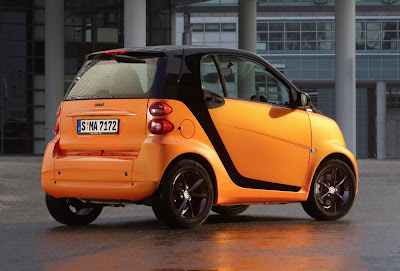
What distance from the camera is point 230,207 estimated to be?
1159cm

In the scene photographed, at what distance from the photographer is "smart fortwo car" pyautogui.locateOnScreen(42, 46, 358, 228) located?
9.49m

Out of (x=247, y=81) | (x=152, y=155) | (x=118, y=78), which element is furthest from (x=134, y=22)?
(x=152, y=155)

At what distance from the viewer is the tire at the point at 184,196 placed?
944 centimetres

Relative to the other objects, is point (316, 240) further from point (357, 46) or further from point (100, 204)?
point (357, 46)

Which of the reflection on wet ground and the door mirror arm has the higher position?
the door mirror arm

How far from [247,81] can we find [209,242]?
2682 mm

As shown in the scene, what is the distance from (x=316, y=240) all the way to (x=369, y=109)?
62.7 meters

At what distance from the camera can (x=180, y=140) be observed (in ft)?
31.4

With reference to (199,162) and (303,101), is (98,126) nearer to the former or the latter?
(199,162)

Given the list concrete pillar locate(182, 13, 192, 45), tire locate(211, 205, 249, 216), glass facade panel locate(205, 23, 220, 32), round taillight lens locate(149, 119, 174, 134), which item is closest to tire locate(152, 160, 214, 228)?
round taillight lens locate(149, 119, 174, 134)

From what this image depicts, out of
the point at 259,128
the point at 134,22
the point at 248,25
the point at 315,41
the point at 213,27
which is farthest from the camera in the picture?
the point at 213,27

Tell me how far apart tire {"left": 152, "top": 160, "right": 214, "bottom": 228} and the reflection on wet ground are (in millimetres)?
139

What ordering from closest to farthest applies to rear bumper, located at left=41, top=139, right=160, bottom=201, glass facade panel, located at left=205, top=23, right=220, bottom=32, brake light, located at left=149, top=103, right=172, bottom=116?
1. rear bumper, located at left=41, top=139, right=160, bottom=201
2. brake light, located at left=149, top=103, right=172, bottom=116
3. glass facade panel, located at left=205, top=23, right=220, bottom=32

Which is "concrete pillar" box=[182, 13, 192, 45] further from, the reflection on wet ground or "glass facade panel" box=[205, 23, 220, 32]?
the reflection on wet ground
